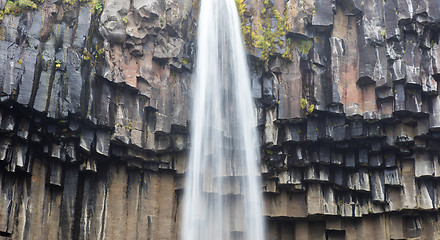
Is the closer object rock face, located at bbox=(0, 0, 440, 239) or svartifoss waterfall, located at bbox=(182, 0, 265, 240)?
rock face, located at bbox=(0, 0, 440, 239)

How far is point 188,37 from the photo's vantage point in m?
19.3

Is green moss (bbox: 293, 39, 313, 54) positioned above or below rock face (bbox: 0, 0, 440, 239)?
above

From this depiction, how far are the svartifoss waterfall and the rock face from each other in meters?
0.44

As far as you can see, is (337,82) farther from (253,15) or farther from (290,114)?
(253,15)

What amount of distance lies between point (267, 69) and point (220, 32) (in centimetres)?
242

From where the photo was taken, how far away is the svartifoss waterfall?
18.4 meters

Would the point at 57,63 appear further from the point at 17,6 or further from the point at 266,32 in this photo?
the point at 266,32

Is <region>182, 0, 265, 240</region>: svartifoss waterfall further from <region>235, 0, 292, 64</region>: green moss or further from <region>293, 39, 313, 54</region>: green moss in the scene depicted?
<region>293, 39, 313, 54</region>: green moss

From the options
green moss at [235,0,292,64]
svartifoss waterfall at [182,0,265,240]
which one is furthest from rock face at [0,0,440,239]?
svartifoss waterfall at [182,0,265,240]

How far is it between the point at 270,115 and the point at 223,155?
7.52ft

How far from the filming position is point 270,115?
18.6 m

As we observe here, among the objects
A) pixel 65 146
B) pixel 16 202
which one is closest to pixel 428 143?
pixel 65 146

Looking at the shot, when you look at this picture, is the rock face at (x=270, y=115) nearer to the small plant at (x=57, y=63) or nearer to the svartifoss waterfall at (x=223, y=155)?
the small plant at (x=57, y=63)

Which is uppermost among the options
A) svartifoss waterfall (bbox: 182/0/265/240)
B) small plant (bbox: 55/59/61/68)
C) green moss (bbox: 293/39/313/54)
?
green moss (bbox: 293/39/313/54)
